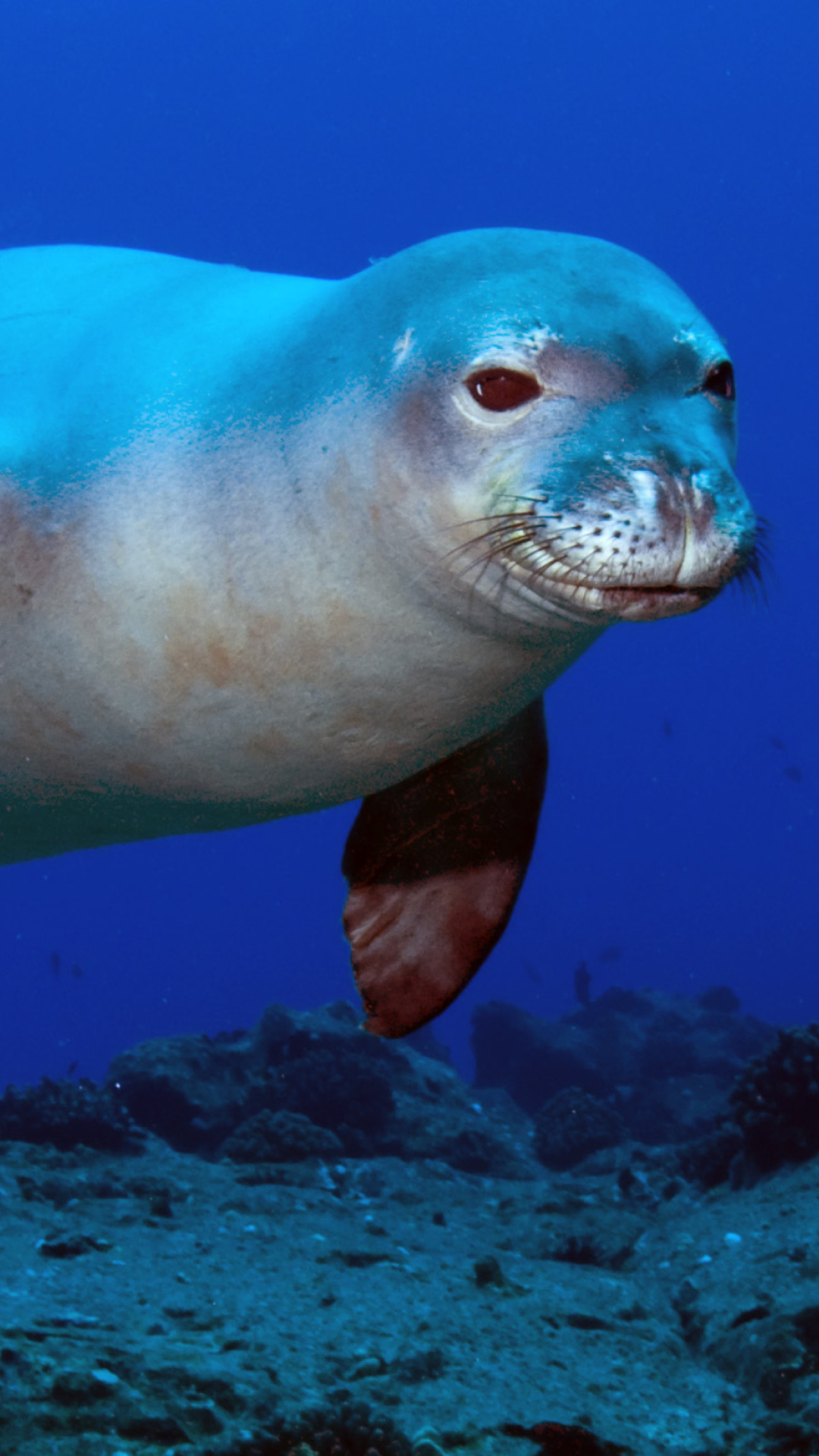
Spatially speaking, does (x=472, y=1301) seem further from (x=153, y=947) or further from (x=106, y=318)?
(x=153, y=947)

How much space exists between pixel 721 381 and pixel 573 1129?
34.3 feet

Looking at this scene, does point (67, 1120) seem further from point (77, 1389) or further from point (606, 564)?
point (606, 564)

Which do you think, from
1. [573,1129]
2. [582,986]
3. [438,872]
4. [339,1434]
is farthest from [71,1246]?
[582,986]

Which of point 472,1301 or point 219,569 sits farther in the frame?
point 472,1301

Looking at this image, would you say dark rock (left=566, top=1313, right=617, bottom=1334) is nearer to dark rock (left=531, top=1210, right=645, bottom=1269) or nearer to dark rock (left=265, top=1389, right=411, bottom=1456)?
dark rock (left=531, top=1210, right=645, bottom=1269)

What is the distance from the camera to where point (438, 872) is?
4.48 meters

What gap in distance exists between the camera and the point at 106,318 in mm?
3428

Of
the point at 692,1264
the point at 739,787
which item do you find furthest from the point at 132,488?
the point at 739,787

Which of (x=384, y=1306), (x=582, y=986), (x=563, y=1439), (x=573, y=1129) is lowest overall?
(x=563, y=1439)

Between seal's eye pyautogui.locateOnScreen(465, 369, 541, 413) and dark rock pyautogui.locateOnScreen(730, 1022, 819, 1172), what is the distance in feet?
21.6

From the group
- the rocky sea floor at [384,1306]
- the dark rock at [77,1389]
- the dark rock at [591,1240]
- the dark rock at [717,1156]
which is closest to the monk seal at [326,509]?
the dark rock at [77,1389]

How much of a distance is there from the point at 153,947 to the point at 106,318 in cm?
11576

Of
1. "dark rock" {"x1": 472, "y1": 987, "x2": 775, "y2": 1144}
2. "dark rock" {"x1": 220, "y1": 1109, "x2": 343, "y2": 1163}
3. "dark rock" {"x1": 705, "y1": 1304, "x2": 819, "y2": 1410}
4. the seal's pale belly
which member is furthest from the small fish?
the seal's pale belly

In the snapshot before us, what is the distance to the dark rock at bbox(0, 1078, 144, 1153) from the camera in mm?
9234
